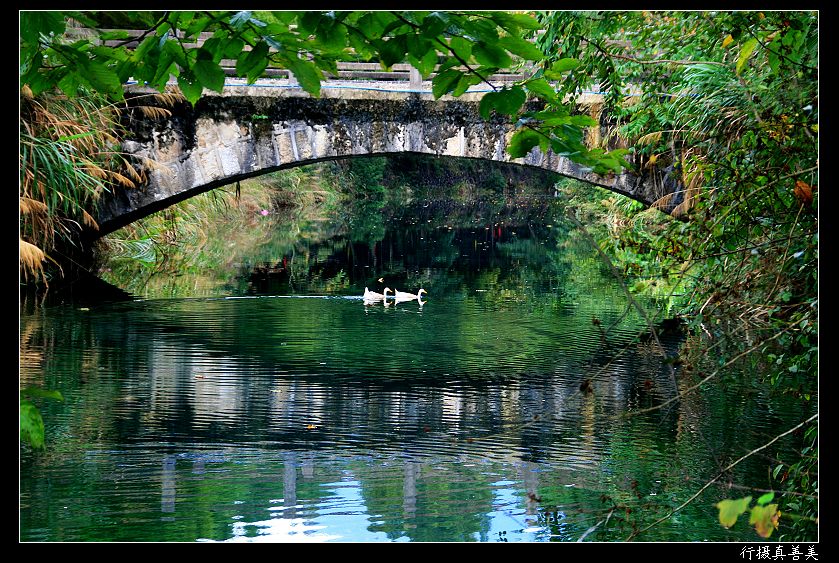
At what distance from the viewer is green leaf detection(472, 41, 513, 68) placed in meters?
2.35

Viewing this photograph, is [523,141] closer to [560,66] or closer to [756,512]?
[560,66]

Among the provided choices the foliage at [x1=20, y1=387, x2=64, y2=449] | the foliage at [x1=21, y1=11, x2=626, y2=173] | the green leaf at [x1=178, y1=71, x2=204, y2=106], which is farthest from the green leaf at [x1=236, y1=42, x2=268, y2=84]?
the foliage at [x1=20, y1=387, x2=64, y2=449]

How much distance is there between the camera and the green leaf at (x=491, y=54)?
2346 millimetres

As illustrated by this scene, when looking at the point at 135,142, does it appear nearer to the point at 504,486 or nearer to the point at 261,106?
the point at 261,106

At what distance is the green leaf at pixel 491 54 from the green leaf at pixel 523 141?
0.23 m

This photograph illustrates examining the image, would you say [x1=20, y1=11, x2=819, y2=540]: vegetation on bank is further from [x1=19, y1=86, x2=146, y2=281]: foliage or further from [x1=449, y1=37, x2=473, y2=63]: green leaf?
[x1=19, y1=86, x2=146, y2=281]: foliage

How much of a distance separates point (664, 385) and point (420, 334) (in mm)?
2727

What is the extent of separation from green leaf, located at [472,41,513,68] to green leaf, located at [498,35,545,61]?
2 cm

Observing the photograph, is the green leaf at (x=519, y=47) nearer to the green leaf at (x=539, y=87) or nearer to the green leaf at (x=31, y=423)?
the green leaf at (x=539, y=87)

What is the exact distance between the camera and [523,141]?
2543 millimetres

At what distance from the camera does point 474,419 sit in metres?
6.09

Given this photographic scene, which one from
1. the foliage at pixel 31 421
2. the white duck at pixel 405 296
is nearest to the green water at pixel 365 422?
the white duck at pixel 405 296

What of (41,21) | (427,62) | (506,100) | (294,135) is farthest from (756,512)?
(294,135)

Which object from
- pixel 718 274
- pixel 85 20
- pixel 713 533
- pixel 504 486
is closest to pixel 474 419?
pixel 504 486
